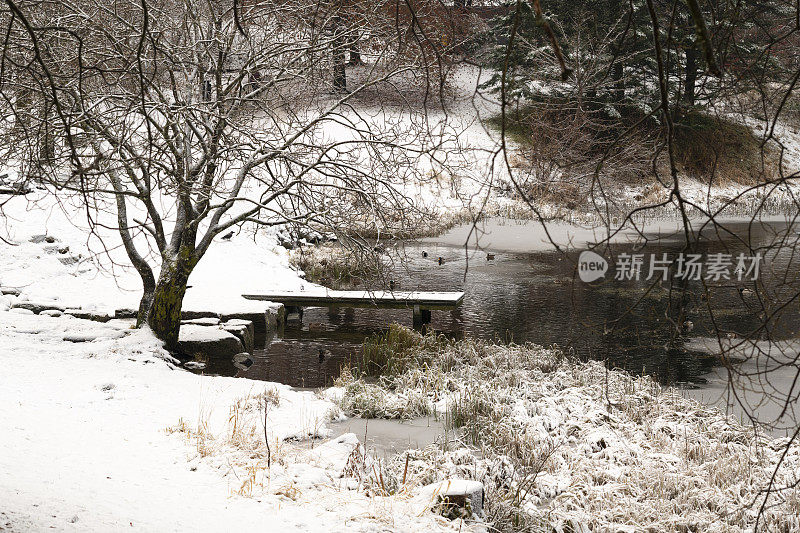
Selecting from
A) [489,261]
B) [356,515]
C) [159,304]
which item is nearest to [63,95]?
[159,304]

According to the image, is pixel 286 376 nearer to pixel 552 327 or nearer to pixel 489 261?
pixel 552 327

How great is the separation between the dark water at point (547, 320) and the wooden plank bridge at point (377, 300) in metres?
0.30

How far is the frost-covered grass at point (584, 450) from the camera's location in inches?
189

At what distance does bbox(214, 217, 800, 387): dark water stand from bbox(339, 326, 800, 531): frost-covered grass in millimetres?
534

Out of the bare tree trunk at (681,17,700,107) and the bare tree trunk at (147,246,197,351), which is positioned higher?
the bare tree trunk at (681,17,700,107)

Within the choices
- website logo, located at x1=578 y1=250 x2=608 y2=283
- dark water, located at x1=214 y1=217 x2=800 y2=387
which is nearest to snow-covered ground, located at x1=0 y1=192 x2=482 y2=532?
dark water, located at x1=214 y1=217 x2=800 y2=387

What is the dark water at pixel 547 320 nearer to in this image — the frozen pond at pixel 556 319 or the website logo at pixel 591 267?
the frozen pond at pixel 556 319

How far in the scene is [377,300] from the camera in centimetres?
1110

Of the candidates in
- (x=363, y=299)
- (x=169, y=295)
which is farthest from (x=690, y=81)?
(x=363, y=299)

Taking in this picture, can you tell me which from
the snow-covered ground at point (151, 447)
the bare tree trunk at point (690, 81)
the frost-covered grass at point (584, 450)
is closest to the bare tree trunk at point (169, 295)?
the snow-covered ground at point (151, 447)

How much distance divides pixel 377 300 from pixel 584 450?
562 centimetres

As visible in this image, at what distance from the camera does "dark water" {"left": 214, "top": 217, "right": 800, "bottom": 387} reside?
877cm

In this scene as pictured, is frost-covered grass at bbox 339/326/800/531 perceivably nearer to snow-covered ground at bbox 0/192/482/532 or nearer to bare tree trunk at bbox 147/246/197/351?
snow-covered ground at bbox 0/192/482/532

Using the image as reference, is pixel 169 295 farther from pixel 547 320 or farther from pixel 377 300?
pixel 547 320
